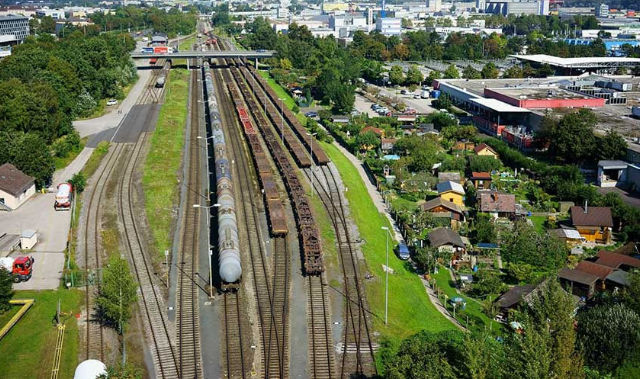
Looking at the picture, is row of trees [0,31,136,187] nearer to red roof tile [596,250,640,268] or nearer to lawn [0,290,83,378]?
lawn [0,290,83,378]

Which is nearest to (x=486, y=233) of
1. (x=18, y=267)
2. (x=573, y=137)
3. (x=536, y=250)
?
(x=536, y=250)

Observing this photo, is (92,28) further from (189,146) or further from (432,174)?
(432,174)

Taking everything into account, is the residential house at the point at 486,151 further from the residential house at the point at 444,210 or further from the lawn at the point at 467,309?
the lawn at the point at 467,309

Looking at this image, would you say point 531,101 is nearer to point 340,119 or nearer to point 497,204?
point 340,119

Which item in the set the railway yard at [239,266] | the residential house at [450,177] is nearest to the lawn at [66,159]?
the railway yard at [239,266]

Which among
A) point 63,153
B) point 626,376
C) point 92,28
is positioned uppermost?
point 92,28

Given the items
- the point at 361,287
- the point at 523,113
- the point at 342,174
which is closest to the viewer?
the point at 361,287

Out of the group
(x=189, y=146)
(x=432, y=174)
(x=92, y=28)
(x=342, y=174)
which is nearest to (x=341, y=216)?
(x=342, y=174)
